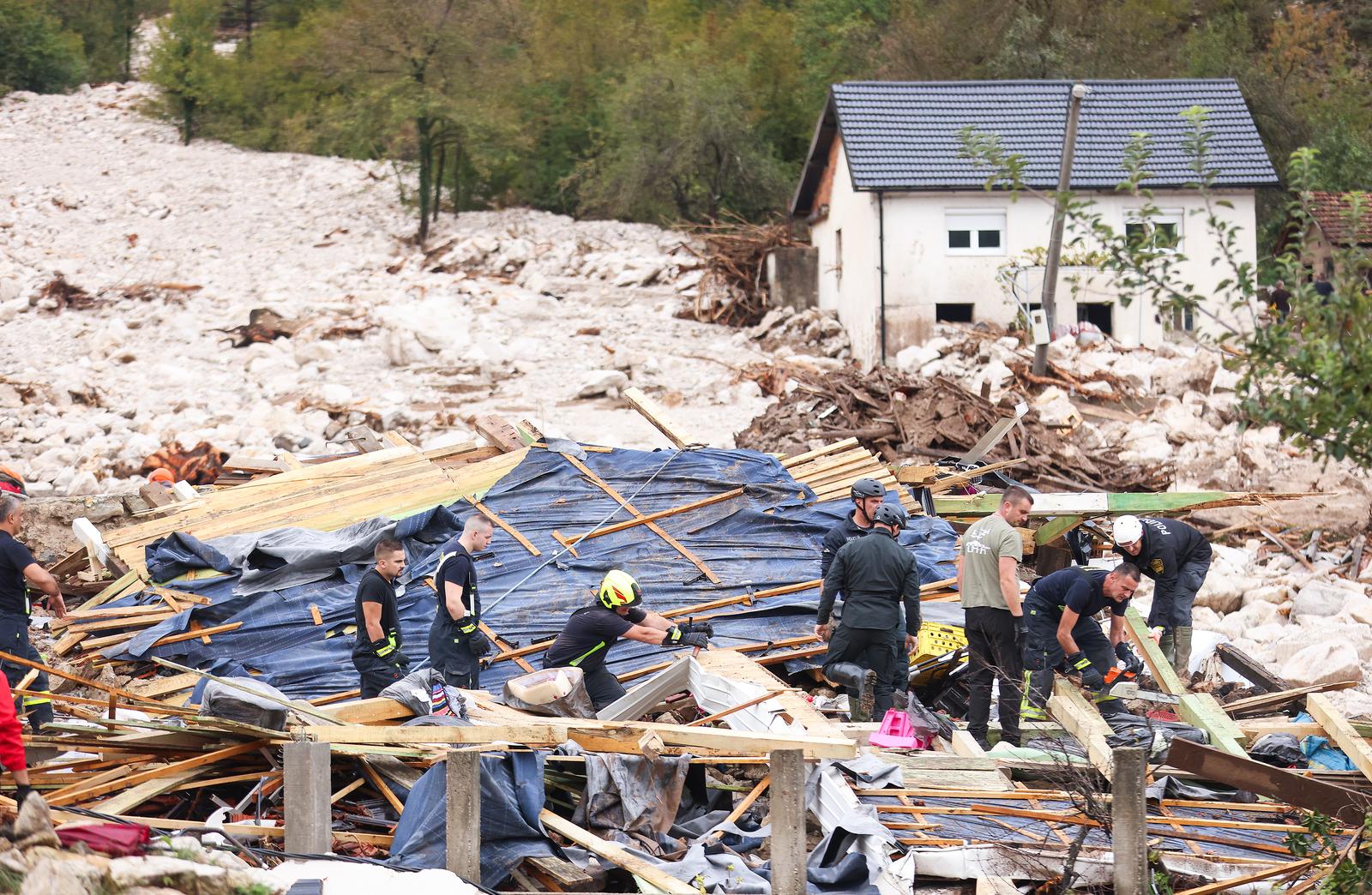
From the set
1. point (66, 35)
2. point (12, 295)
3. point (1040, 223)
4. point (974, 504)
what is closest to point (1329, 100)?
point (1040, 223)

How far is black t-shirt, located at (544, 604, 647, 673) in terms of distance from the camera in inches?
322

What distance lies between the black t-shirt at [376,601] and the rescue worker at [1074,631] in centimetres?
372

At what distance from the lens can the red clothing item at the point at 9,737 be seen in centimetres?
609

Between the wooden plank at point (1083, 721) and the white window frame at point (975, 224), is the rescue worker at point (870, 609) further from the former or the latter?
the white window frame at point (975, 224)

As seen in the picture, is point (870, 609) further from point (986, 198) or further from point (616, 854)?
point (986, 198)

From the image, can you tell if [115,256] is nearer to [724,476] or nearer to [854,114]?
[854,114]

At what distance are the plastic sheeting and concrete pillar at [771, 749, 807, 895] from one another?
1.06 metres

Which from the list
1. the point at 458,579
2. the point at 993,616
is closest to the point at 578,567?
the point at 458,579

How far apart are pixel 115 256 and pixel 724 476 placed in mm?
24191

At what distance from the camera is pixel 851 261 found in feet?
87.9

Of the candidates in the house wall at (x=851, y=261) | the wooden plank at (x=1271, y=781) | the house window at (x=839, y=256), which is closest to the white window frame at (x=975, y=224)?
the house wall at (x=851, y=261)

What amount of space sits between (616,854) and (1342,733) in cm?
389

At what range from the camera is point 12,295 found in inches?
1137

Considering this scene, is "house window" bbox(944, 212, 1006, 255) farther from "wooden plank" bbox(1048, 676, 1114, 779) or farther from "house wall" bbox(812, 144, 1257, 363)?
"wooden plank" bbox(1048, 676, 1114, 779)
